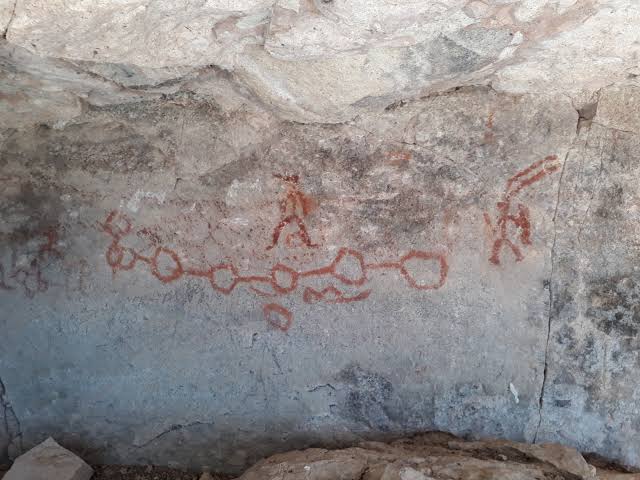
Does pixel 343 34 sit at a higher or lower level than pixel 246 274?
higher

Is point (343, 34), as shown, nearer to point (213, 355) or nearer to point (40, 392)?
point (213, 355)

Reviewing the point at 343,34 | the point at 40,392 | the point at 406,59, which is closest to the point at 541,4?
the point at 406,59

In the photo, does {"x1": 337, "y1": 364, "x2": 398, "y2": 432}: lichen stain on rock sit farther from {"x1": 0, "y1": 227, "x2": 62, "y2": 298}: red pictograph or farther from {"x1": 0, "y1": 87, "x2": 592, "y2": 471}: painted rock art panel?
{"x1": 0, "y1": 227, "x2": 62, "y2": 298}: red pictograph

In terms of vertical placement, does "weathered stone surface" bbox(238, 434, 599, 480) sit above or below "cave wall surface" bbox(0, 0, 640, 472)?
below

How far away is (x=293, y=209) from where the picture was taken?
2623 mm

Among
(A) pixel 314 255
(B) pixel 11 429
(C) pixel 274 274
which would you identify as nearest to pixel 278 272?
(C) pixel 274 274

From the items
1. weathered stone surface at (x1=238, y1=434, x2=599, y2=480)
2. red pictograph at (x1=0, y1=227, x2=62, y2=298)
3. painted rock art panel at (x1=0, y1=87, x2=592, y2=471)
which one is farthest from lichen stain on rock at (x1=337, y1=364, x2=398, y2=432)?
red pictograph at (x1=0, y1=227, x2=62, y2=298)

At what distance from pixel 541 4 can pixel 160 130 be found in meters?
1.62

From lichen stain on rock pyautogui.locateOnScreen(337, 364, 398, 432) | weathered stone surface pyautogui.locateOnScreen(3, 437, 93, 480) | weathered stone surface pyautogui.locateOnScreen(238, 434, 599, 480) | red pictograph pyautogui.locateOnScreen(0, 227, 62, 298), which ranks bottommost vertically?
weathered stone surface pyautogui.locateOnScreen(3, 437, 93, 480)

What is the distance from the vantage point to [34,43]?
1926 millimetres

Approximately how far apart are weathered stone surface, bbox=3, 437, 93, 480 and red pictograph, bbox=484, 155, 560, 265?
6.45ft

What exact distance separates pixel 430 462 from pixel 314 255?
3.13 feet

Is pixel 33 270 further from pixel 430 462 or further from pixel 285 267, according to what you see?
pixel 430 462

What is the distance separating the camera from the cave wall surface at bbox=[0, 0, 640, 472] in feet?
8.09
